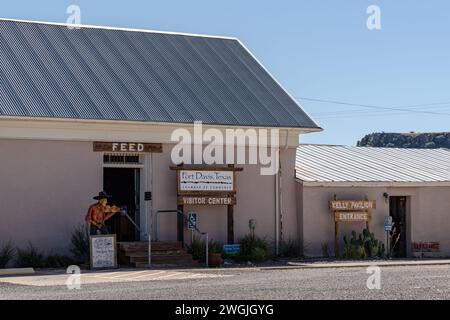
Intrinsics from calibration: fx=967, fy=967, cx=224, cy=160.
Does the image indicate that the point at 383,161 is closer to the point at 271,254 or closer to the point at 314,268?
the point at 271,254

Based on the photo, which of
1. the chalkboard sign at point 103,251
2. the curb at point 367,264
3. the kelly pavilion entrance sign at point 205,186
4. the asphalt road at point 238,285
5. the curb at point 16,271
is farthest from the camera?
the kelly pavilion entrance sign at point 205,186

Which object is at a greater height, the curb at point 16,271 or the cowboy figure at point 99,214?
the cowboy figure at point 99,214

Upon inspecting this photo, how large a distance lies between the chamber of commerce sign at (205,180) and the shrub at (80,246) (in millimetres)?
2965

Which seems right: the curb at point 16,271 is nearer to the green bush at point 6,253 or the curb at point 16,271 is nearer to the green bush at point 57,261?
the green bush at point 6,253

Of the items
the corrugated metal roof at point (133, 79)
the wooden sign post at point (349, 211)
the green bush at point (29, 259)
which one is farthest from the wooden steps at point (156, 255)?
the wooden sign post at point (349, 211)

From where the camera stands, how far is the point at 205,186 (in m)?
25.4

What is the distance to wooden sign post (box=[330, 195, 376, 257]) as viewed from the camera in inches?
1085

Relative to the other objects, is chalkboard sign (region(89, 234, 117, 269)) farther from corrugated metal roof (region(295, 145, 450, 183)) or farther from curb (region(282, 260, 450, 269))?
corrugated metal roof (region(295, 145, 450, 183))

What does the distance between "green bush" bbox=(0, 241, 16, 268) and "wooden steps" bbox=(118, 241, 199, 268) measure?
259 centimetres

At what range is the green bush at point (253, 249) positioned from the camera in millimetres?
25359

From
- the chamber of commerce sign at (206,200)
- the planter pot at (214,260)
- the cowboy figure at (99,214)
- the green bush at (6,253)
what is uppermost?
the chamber of commerce sign at (206,200)

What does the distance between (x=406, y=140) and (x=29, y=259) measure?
5437 cm
